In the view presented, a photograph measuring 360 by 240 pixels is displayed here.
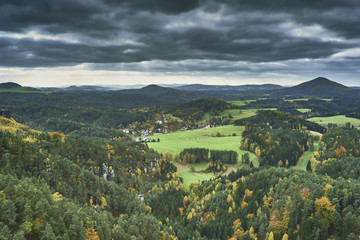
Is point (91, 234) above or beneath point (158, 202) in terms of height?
above

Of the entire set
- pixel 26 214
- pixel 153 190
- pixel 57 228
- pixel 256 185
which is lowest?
pixel 153 190

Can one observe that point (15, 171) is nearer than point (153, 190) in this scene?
Yes

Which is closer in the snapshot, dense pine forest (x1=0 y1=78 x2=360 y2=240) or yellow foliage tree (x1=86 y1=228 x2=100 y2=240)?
yellow foliage tree (x1=86 y1=228 x2=100 y2=240)

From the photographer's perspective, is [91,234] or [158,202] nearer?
[91,234]

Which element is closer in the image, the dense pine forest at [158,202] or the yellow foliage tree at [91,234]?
the yellow foliage tree at [91,234]

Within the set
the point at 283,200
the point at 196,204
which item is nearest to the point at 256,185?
the point at 283,200

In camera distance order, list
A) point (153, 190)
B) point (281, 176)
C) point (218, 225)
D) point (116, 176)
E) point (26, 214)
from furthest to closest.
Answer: point (116, 176) → point (153, 190) → point (281, 176) → point (218, 225) → point (26, 214)

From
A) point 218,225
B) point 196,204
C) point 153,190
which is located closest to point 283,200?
point 218,225

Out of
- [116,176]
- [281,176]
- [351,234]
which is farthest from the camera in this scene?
[116,176]

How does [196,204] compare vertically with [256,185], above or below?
below

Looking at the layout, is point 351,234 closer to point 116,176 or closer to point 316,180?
point 316,180
